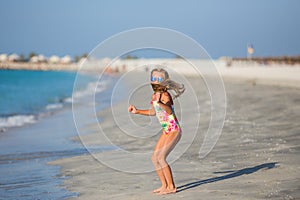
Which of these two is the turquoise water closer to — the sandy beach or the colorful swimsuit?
the sandy beach

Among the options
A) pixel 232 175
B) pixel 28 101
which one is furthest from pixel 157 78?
pixel 28 101

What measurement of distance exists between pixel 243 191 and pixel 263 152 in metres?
2.81

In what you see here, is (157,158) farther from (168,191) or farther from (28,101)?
(28,101)

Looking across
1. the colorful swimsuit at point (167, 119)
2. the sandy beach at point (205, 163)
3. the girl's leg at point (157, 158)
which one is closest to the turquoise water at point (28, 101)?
the sandy beach at point (205, 163)

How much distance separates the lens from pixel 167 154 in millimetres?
6578

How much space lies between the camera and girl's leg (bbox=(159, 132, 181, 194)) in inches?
256

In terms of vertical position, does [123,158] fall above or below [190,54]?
below

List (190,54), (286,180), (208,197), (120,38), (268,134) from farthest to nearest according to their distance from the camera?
(268,134)
(190,54)
(120,38)
(286,180)
(208,197)

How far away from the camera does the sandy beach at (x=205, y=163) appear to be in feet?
21.9

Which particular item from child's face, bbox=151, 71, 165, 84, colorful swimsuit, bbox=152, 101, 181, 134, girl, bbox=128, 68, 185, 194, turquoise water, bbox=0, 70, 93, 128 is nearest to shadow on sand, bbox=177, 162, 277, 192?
girl, bbox=128, 68, 185, 194

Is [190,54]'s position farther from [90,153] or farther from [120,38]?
[90,153]

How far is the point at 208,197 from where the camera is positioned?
6.29 m

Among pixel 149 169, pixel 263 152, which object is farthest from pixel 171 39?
pixel 263 152

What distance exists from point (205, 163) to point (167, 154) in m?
2.08
